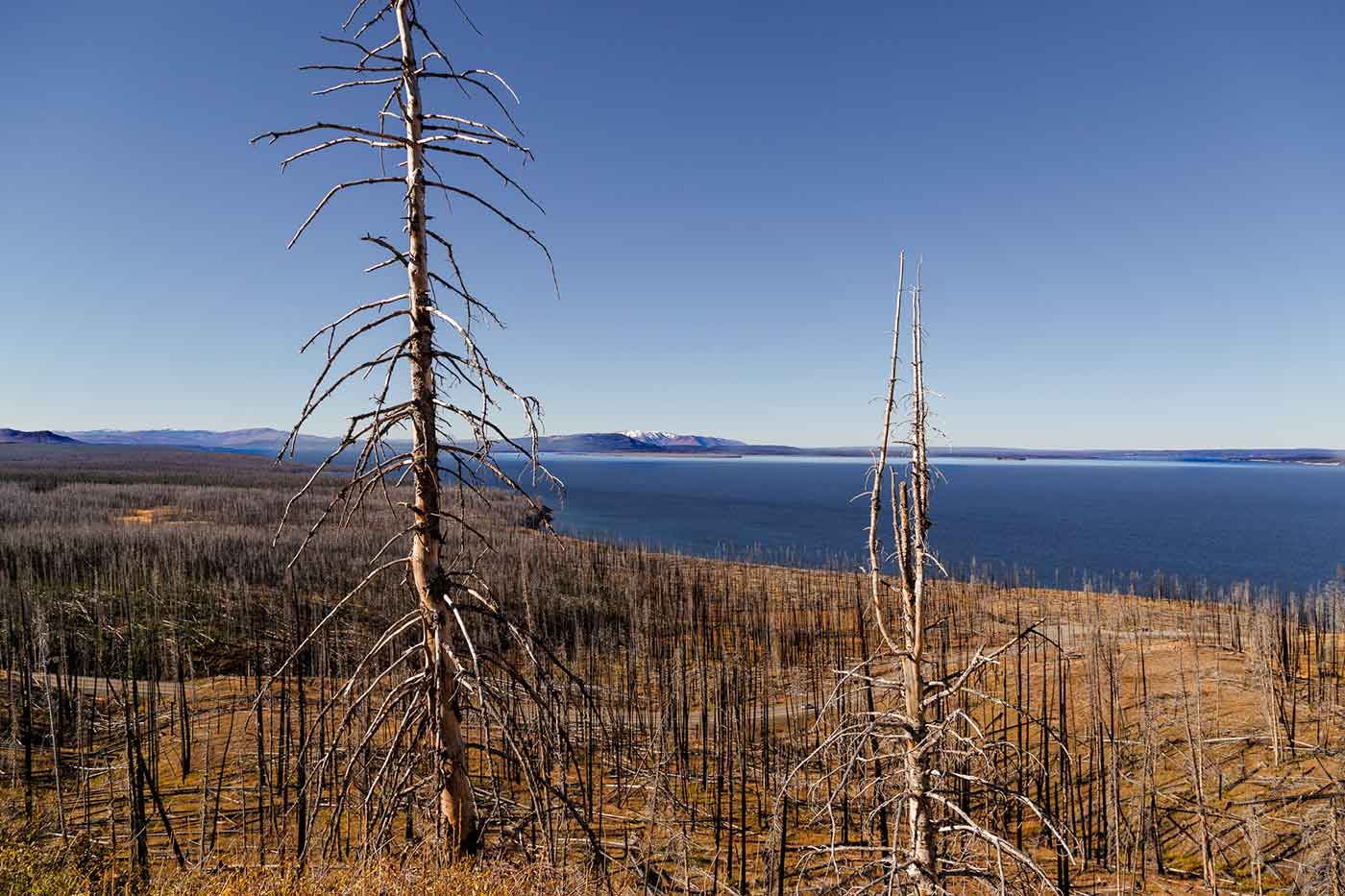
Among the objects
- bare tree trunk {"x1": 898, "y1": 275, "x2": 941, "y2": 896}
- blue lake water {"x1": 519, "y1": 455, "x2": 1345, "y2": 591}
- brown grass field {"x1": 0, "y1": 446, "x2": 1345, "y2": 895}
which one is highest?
bare tree trunk {"x1": 898, "y1": 275, "x2": 941, "y2": 896}

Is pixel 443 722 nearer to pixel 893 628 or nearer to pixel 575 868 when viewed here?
pixel 575 868

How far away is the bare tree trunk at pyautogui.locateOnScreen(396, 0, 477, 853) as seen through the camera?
17.4 ft

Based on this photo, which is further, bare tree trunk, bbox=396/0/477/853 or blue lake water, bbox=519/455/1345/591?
blue lake water, bbox=519/455/1345/591

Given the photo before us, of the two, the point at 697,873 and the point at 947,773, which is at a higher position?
the point at 947,773

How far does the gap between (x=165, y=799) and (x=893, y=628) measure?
3229cm

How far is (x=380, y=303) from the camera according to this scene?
5.34 meters

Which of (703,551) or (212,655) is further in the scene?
(703,551)

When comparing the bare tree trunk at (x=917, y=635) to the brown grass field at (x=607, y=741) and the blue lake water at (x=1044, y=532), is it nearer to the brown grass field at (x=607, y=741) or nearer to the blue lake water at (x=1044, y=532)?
the brown grass field at (x=607, y=741)

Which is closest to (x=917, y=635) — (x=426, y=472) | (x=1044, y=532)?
(x=426, y=472)

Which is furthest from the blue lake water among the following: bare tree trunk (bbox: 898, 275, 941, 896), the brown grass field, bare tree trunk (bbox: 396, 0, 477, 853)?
bare tree trunk (bbox: 396, 0, 477, 853)

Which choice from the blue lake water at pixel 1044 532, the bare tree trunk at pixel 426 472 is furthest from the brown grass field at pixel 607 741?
the blue lake water at pixel 1044 532

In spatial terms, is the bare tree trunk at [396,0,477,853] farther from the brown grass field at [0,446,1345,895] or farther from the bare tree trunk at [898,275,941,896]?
the bare tree trunk at [898,275,941,896]

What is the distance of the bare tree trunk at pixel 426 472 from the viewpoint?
5.31 m

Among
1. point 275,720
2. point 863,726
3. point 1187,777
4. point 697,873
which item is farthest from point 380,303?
point 1187,777
